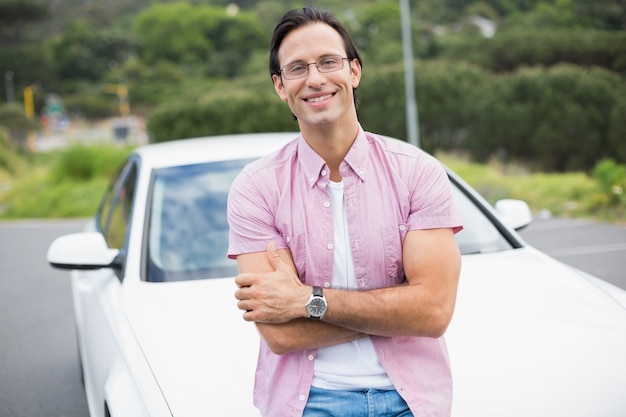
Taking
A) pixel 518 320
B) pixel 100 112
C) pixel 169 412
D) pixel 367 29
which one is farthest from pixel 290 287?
pixel 100 112

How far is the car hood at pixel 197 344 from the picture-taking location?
2396 millimetres

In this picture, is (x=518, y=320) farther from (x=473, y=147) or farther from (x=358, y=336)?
(x=473, y=147)

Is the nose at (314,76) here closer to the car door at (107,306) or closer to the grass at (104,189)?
the car door at (107,306)

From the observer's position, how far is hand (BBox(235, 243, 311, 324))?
6.11 ft

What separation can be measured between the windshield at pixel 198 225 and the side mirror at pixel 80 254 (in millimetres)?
207

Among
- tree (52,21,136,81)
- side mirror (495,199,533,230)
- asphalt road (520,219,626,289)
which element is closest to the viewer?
side mirror (495,199,533,230)

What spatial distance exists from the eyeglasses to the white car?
0.99 metres

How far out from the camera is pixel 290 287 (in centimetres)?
187

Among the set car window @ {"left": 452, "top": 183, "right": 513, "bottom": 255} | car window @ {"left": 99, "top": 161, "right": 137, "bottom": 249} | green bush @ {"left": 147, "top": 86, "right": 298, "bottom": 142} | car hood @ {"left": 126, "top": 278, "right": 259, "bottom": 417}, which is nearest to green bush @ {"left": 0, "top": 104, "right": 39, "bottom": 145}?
green bush @ {"left": 147, "top": 86, "right": 298, "bottom": 142}

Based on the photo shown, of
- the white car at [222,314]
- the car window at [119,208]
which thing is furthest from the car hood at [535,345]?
the car window at [119,208]

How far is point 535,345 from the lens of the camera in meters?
2.60

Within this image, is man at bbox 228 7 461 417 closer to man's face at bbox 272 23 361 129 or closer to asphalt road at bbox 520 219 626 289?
man's face at bbox 272 23 361 129

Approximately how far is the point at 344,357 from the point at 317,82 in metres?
0.67

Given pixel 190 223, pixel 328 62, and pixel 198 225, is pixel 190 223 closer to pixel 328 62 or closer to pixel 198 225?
pixel 198 225
